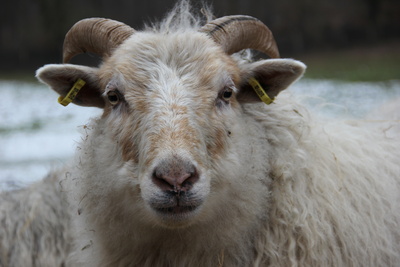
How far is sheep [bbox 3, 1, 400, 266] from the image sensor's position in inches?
126

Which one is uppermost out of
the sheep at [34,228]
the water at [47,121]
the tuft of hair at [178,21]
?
the tuft of hair at [178,21]

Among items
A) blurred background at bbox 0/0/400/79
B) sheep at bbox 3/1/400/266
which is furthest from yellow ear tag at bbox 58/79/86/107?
blurred background at bbox 0/0/400/79

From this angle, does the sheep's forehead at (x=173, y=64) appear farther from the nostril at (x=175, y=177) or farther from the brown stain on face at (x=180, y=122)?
the nostril at (x=175, y=177)

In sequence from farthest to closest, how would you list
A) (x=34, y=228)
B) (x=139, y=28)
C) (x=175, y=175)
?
1. (x=139, y=28)
2. (x=34, y=228)
3. (x=175, y=175)

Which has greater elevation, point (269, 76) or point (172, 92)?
point (172, 92)

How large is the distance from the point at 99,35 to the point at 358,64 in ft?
38.7

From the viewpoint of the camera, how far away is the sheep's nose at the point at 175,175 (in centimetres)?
279

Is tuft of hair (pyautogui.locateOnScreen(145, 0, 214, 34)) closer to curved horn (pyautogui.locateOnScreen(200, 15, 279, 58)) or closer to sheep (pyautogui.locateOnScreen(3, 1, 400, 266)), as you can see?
sheep (pyautogui.locateOnScreen(3, 1, 400, 266))

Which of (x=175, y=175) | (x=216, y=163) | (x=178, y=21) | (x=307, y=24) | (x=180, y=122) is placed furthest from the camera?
(x=307, y=24)

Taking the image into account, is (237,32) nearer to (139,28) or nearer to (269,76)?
(269,76)

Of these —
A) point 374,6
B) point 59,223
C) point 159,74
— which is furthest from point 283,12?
point 159,74

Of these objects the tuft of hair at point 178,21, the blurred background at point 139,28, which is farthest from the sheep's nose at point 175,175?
the blurred background at point 139,28

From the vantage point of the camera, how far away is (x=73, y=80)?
3.81 meters

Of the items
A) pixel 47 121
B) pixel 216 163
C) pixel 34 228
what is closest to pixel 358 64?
pixel 47 121
